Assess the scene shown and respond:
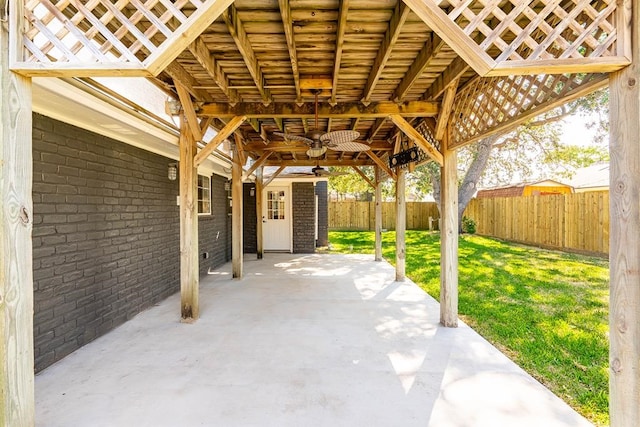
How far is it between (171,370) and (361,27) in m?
3.20

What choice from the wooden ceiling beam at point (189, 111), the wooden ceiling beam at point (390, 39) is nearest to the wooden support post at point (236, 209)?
the wooden ceiling beam at point (189, 111)

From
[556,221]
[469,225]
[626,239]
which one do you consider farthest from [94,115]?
[469,225]

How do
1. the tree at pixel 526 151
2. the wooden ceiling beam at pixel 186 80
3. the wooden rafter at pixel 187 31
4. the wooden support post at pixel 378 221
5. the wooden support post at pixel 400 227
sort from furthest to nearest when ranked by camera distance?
the tree at pixel 526 151
the wooden support post at pixel 378 221
the wooden support post at pixel 400 227
the wooden ceiling beam at pixel 186 80
the wooden rafter at pixel 187 31

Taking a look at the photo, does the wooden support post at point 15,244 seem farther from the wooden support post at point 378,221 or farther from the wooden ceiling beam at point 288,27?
the wooden support post at point 378,221

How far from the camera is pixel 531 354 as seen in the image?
302 cm

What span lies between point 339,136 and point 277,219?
6376mm

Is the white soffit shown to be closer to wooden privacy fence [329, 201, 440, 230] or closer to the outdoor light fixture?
the outdoor light fixture

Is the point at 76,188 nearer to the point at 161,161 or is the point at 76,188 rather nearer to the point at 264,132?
the point at 161,161

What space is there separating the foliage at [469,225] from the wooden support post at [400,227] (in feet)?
30.7

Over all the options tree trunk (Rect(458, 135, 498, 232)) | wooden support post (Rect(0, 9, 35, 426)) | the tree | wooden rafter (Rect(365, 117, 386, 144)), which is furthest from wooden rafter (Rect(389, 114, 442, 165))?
tree trunk (Rect(458, 135, 498, 232))

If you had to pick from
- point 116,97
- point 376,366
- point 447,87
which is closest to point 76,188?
point 116,97

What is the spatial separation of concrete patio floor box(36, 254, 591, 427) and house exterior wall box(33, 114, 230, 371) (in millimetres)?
251

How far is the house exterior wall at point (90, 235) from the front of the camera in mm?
2727

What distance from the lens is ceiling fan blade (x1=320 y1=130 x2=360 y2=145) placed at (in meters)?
3.94
